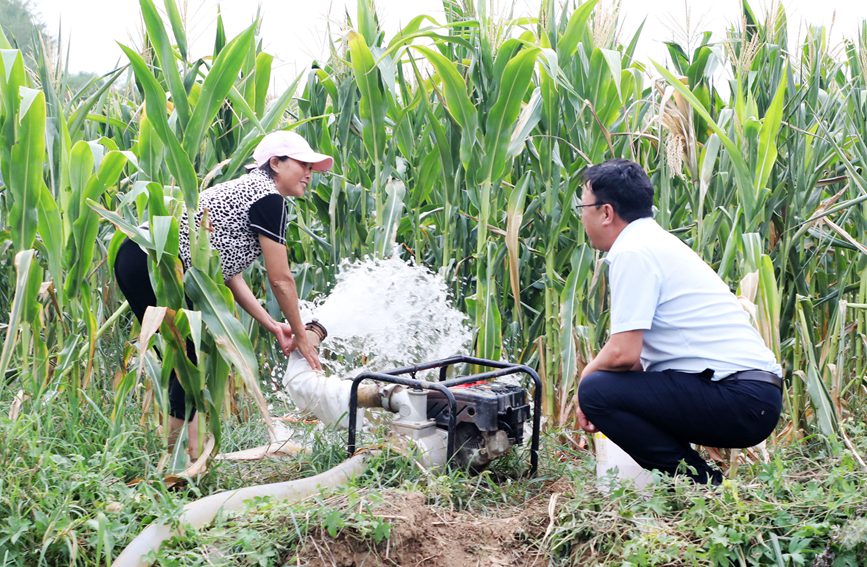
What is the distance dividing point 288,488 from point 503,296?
1879 mm

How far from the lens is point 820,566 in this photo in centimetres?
254

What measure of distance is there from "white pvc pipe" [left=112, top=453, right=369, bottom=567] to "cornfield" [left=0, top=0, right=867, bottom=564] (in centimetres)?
39

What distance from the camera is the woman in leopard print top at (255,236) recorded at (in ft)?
11.7

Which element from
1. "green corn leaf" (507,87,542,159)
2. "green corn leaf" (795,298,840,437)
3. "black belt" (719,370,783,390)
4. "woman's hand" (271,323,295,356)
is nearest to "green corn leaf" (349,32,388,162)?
"green corn leaf" (507,87,542,159)

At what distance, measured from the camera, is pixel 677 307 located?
124 inches

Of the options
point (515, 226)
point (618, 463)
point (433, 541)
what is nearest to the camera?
point (433, 541)

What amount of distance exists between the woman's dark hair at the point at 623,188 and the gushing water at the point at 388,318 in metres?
1.14

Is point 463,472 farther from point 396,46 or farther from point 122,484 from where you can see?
point 396,46

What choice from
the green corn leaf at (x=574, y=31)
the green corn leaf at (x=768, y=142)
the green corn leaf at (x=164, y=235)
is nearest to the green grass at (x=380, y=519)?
the green corn leaf at (x=164, y=235)

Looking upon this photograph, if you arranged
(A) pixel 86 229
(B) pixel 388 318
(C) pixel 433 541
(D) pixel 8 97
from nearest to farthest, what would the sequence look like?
(C) pixel 433 541 → (D) pixel 8 97 → (A) pixel 86 229 → (B) pixel 388 318

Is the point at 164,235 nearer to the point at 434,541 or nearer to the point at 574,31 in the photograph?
the point at 434,541

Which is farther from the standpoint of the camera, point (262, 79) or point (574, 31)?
point (262, 79)

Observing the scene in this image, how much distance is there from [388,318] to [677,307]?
1358mm

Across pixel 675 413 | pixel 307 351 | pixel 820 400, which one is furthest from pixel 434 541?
pixel 820 400
